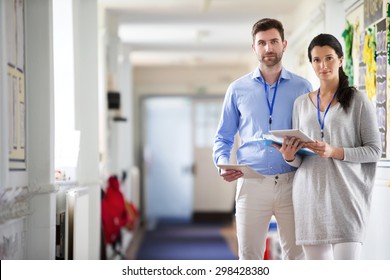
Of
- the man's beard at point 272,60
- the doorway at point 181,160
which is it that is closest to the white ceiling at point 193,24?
the man's beard at point 272,60

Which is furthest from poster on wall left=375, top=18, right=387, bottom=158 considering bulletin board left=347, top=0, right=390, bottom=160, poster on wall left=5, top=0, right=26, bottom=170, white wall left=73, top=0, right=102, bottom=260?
white wall left=73, top=0, right=102, bottom=260

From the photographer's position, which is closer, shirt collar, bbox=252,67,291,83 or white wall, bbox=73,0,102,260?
shirt collar, bbox=252,67,291,83

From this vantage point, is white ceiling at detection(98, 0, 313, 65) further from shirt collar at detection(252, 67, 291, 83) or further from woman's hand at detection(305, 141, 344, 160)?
woman's hand at detection(305, 141, 344, 160)

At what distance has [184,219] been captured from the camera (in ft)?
30.8

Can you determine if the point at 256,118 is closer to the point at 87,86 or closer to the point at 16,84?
the point at 16,84

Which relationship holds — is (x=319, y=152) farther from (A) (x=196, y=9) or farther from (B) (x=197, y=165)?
(B) (x=197, y=165)

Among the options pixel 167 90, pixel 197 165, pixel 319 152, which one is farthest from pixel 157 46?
pixel 319 152

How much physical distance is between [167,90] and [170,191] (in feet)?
4.48

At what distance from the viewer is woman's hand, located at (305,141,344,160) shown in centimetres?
233

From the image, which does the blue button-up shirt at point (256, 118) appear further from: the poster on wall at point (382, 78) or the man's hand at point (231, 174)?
the poster on wall at point (382, 78)

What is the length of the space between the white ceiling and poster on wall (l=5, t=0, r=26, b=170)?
1.20 m

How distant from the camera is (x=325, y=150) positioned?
2330mm

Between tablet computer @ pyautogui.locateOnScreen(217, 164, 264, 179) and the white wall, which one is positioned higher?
the white wall

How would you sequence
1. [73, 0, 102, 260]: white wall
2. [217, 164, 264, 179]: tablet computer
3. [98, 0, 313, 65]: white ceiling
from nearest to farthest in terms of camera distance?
1. [217, 164, 264, 179]: tablet computer
2. [73, 0, 102, 260]: white wall
3. [98, 0, 313, 65]: white ceiling
